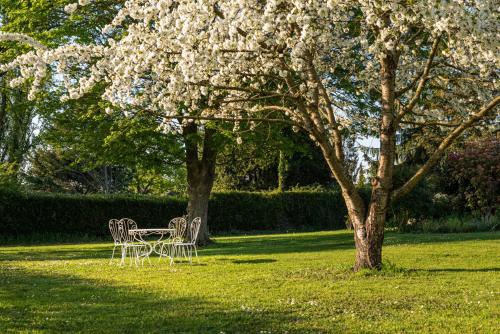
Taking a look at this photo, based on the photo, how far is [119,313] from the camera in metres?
7.54

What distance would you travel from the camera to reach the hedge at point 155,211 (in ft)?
81.5

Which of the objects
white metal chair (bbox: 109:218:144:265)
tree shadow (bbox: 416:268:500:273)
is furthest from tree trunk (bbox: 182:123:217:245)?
tree shadow (bbox: 416:268:500:273)

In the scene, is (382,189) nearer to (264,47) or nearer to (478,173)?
(264,47)

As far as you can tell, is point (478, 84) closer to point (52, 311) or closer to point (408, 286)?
point (408, 286)

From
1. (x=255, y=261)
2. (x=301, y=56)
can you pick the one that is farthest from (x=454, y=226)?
(x=301, y=56)

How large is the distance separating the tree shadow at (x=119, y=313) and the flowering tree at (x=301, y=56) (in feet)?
10.6

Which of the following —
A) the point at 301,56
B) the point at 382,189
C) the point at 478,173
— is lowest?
the point at 382,189

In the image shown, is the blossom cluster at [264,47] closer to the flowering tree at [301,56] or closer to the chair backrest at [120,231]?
the flowering tree at [301,56]

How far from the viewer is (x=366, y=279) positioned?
10.2m

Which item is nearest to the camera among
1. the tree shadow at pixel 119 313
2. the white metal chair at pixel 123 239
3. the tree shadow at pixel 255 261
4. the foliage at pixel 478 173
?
the tree shadow at pixel 119 313

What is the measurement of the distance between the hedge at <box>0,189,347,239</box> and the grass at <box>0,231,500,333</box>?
425 inches

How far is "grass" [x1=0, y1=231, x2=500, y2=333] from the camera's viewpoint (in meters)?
6.77

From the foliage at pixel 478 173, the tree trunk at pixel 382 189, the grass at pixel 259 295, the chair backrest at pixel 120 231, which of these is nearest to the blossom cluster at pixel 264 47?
the tree trunk at pixel 382 189

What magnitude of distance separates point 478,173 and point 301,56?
15.6 metres
